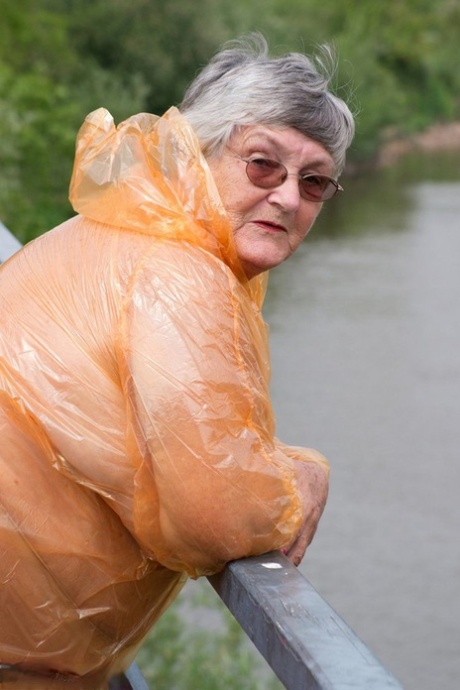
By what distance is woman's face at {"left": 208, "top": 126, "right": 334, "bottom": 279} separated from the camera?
197 centimetres

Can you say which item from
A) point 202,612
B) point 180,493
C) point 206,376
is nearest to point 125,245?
point 206,376

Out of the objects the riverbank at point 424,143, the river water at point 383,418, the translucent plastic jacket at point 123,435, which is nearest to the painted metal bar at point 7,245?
the translucent plastic jacket at point 123,435

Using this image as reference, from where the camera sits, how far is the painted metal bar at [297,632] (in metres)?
1.17

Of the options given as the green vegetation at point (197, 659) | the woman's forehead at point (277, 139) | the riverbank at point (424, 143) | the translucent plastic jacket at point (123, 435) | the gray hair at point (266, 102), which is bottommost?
the green vegetation at point (197, 659)

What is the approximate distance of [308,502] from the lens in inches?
71.5

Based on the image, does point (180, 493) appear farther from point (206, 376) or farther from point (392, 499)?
point (392, 499)

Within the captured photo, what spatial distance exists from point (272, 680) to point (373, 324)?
30.5 ft

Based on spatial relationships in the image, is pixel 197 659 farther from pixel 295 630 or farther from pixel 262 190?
pixel 295 630

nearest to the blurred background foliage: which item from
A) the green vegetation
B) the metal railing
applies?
the metal railing

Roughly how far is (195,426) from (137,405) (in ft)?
0.25

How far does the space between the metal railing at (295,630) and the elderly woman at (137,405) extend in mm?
98

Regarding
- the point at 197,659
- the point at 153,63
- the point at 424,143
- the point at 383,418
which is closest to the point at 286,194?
the point at 197,659

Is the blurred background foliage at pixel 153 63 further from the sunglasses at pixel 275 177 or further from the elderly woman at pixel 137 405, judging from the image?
the elderly woman at pixel 137 405

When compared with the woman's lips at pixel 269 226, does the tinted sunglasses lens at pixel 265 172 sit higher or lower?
higher
